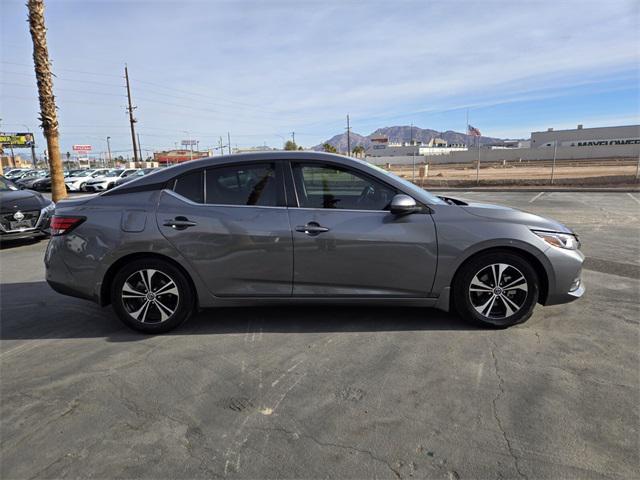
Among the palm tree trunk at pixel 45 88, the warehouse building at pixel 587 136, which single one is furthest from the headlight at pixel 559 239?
the warehouse building at pixel 587 136

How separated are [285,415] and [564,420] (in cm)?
174

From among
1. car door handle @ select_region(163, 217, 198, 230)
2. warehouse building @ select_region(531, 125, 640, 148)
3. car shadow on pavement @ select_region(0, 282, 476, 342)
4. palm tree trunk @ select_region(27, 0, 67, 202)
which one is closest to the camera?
car door handle @ select_region(163, 217, 198, 230)

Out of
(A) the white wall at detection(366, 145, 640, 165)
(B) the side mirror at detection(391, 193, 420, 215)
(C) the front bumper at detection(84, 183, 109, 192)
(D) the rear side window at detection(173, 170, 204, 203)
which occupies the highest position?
(A) the white wall at detection(366, 145, 640, 165)

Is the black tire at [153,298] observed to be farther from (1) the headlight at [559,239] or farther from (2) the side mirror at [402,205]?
→ (1) the headlight at [559,239]

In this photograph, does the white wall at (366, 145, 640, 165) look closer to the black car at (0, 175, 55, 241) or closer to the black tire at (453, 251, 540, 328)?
the black car at (0, 175, 55, 241)


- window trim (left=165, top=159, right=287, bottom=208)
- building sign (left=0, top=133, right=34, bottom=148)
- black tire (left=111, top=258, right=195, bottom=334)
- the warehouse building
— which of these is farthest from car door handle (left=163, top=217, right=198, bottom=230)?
the warehouse building

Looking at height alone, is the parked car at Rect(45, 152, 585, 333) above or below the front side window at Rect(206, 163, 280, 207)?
below

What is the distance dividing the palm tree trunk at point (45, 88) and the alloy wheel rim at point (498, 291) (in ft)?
42.8

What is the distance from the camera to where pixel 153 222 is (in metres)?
3.78

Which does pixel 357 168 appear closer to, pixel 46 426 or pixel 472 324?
pixel 472 324

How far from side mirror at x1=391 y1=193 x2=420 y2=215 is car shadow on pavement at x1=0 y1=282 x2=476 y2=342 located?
44.0 inches

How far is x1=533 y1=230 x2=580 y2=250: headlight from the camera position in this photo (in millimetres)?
3791

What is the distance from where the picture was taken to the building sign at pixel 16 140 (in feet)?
167

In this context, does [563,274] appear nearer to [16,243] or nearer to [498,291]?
[498,291]
